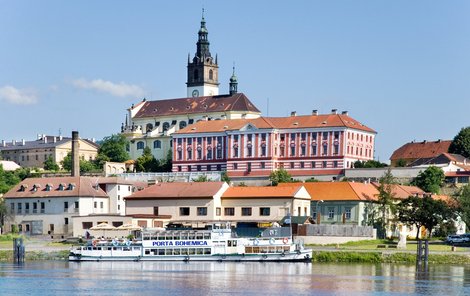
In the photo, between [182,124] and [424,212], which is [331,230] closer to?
[424,212]

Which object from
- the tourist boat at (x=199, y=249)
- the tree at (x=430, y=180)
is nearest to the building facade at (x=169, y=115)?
the tree at (x=430, y=180)

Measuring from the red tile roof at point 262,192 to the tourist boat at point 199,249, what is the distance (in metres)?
17.8

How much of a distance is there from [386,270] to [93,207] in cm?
4593

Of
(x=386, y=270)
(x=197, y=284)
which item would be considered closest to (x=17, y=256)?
(x=197, y=284)

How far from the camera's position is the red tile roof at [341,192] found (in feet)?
368

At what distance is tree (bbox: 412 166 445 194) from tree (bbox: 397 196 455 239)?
29.3m

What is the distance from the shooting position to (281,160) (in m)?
161

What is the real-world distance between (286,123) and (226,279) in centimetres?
8932

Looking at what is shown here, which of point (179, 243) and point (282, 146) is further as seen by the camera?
point (282, 146)

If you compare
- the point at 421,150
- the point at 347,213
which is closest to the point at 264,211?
the point at 347,213

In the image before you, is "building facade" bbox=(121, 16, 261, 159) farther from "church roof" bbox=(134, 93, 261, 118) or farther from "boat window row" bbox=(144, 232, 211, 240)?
"boat window row" bbox=(144, 232, 211, 240)

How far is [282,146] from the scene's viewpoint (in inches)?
6383

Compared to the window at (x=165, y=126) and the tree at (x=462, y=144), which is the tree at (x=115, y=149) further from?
the tree at (x=462, y=144)

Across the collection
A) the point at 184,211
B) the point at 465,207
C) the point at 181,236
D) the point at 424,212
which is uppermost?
the point at 465,207
